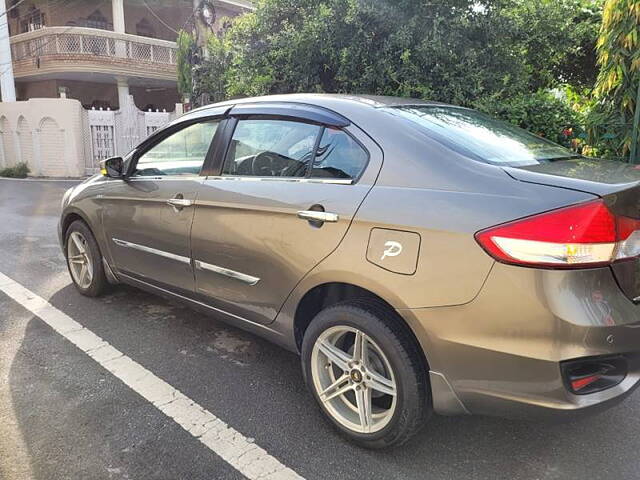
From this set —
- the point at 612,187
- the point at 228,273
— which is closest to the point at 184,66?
the point at 228,273

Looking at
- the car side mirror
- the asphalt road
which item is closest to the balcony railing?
Result: the car side mirror

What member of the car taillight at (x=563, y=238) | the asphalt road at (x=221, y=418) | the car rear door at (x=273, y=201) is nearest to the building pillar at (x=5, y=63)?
the asphalt road at (x=221, y=418)

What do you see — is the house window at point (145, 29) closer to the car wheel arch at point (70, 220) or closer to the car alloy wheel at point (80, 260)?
the car wheel arch at point (70, 220)

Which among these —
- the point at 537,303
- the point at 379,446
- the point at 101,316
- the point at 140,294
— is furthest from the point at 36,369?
the point at 537,303

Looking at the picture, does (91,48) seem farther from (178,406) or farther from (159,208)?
(178,406)

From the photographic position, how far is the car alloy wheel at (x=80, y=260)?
14.8 feet

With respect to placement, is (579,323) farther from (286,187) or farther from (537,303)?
(286,187)

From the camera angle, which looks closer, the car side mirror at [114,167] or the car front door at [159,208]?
the car front door at [159,208]

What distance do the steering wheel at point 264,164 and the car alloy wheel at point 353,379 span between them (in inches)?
38.9

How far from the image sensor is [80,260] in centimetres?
464

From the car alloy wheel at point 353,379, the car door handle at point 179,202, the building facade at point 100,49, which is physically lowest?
the car alloy wheel at point 353,379

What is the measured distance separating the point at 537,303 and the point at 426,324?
1.48 feet

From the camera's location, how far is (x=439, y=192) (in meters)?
2.24

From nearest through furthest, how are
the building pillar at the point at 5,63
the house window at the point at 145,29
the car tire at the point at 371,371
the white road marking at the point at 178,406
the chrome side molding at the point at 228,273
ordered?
the car tire at the point at 371,371 < the white road marking at the point at 178,406 < the chrome side molding at the point at 228,273 < the building pillar at the point at 5,63 < the house window at the point at 145,29
